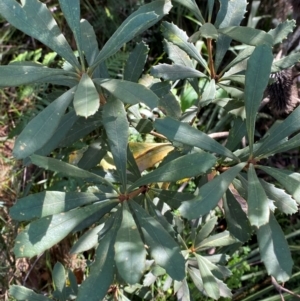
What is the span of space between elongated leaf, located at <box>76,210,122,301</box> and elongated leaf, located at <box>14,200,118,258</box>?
0.25ft

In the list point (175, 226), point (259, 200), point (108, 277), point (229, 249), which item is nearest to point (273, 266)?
point (259, 200)

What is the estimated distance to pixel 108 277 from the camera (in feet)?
3.72

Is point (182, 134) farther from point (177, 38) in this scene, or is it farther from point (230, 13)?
point (230, 13)

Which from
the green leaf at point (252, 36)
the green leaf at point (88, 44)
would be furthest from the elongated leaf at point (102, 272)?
the green leaf at point (252, 36)

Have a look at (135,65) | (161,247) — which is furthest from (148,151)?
(161,247)

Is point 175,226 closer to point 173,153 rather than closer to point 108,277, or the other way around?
point 173,153

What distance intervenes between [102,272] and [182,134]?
0.37m

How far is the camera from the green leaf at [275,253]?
1.04 metres

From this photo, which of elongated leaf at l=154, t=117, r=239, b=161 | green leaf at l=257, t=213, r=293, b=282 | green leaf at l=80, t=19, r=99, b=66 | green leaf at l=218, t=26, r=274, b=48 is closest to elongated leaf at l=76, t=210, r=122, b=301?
elongated leaf at l=154, t=117, r=239, b=161

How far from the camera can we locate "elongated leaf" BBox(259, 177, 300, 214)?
116 centimetres

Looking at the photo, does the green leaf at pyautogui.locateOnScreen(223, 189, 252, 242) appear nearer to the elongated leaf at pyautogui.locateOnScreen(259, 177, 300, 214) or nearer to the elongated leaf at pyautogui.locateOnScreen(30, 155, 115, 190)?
the elongated leaf at pyautogui.locateOnScreen(259, 177, 300, 214)

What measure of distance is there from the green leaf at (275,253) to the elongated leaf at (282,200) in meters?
0.09

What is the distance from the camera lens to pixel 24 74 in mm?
1081

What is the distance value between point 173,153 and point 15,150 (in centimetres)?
50
